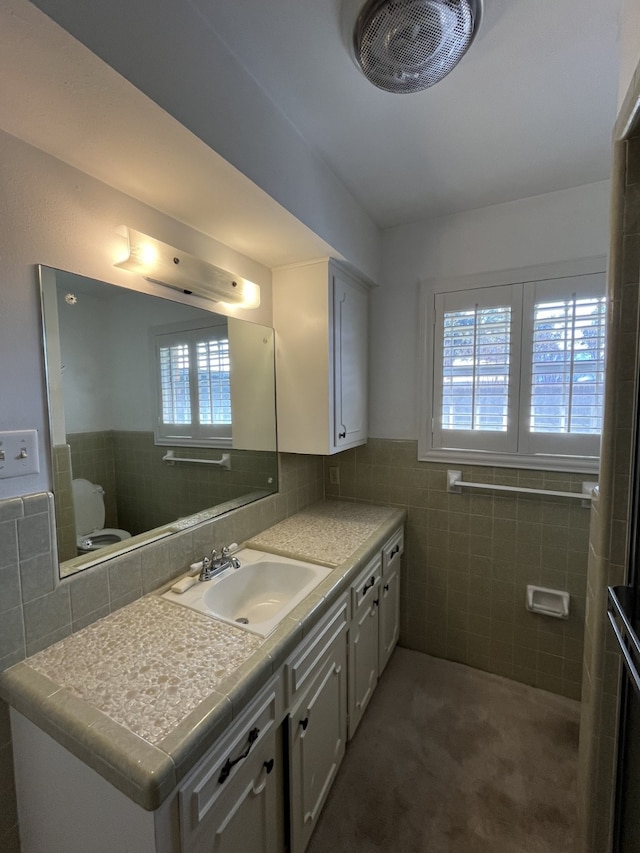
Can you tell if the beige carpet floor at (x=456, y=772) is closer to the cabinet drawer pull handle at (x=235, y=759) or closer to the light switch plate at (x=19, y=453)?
the cabinet drawer pull handle at (x=235, y=759)

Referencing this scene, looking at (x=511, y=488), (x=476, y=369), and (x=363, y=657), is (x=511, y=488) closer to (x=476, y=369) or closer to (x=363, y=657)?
(x=476, y=369)

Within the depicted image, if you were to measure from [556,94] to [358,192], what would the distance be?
0.83 meters

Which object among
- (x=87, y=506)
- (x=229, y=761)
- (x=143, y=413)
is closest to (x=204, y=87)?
(x=143, y=413)

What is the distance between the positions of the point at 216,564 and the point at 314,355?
106cm

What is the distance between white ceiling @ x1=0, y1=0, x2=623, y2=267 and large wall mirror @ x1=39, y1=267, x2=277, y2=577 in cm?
36

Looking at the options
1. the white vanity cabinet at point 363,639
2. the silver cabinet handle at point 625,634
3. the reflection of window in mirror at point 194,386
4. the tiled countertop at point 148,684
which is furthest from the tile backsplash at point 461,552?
the silver cabinet handle at point 625,634

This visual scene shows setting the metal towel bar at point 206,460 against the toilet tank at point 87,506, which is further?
the metal towel bar at point 206,460

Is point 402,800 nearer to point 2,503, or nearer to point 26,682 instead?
point 26,682

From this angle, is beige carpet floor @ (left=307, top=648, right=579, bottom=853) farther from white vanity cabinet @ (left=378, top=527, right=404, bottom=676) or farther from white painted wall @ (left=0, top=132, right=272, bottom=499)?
white painted wall @ (left=0, top=132, right=272, bottom=499)

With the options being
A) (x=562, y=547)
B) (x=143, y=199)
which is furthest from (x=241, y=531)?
(x=562, y=547)

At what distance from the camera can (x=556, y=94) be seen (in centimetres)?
120

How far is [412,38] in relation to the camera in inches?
37.1

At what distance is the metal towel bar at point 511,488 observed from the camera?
5.79 ft

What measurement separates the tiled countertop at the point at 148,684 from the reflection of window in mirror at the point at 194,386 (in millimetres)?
639
